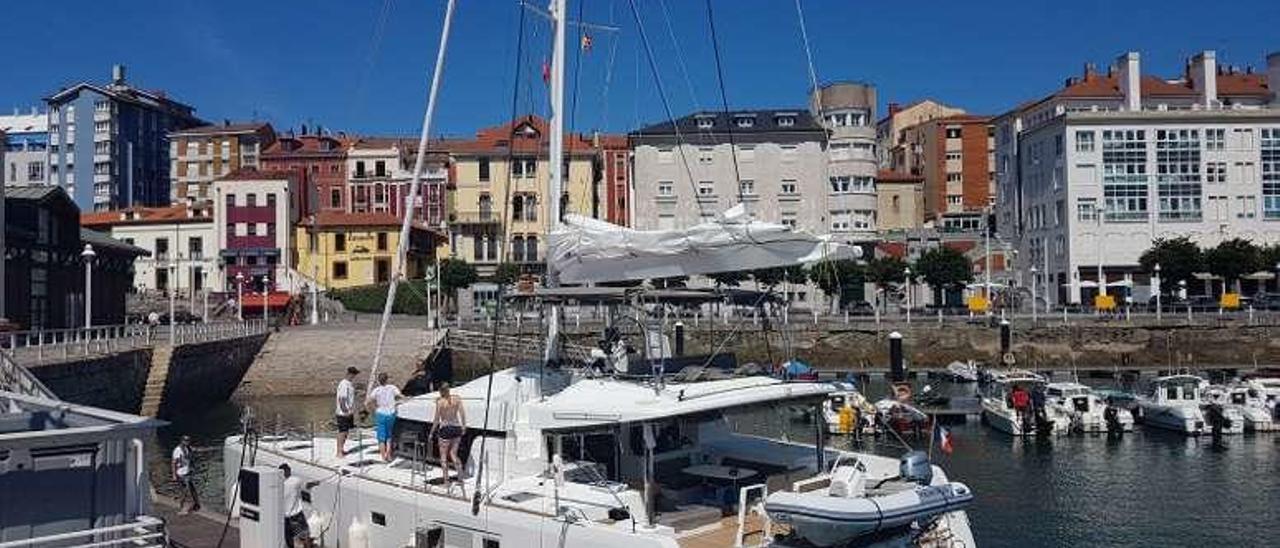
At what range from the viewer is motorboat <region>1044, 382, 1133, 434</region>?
136ft

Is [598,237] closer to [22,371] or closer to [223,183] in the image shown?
[22,371]

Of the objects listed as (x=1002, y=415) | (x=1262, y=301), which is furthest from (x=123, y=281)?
(x=1262, y=301)

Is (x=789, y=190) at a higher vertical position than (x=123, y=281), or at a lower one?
higher

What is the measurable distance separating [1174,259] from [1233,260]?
3.42 m

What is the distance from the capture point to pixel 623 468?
16.5 metres

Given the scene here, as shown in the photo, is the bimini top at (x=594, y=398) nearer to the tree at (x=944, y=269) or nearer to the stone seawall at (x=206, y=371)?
the stone seawall at (x=206, y=371)

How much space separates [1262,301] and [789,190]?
32450mm

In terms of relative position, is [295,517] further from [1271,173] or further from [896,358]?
[1271,173]

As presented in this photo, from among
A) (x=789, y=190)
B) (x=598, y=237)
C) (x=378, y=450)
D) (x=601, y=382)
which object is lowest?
(x=378, y=450)

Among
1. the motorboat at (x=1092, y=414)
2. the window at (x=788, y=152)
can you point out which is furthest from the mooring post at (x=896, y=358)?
the window at (x=788, y=152)

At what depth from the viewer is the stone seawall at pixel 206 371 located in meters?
44.6

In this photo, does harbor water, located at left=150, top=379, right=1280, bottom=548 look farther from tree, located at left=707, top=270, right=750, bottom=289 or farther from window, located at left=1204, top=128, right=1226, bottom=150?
window, located at left=1204, top=128, right=1226, bottom=150

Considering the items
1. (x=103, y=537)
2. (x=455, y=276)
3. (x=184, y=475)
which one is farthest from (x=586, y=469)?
(x=455, y=276)

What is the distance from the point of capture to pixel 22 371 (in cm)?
1927
